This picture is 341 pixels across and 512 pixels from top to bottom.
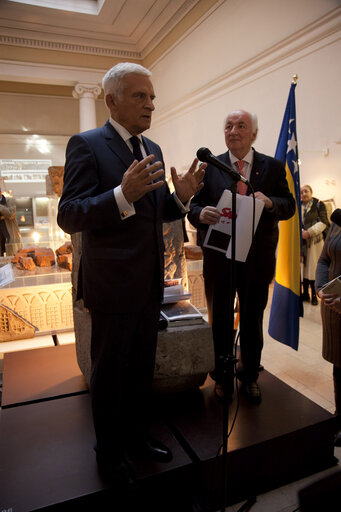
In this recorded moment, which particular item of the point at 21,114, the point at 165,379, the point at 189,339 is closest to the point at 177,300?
the point at 189,339

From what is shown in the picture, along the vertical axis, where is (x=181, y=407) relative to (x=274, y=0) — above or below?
below

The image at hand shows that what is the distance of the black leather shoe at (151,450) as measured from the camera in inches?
72.4

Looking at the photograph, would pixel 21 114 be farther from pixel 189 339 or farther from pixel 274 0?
pixel 189 339

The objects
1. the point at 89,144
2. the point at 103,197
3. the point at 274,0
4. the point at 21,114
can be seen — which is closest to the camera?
the point at 103,197

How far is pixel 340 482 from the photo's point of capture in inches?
23.7

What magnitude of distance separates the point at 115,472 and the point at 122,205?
122 centimetres

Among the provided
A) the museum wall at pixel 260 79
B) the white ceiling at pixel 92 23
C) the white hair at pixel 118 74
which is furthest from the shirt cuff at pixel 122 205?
the white ceiling at pixel 92 23

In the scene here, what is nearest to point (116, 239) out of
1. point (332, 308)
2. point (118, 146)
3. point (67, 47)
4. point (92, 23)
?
point (118, 146)

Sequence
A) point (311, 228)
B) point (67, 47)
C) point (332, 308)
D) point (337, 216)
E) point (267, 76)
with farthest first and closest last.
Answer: point (67, 47)
point (267, 76)
point (311, 228)
point (332, 308)
point (337, 216)

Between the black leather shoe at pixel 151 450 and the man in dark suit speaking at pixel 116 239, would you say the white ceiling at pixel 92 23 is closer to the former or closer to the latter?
the man in dark suit speaking at pixel 116 239

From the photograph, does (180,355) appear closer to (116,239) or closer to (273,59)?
(116,239)

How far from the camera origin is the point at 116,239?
5.30ft

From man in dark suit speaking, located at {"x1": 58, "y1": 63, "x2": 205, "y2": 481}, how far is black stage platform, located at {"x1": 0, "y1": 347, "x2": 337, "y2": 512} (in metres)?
0.14

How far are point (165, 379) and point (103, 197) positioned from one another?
129 cm
